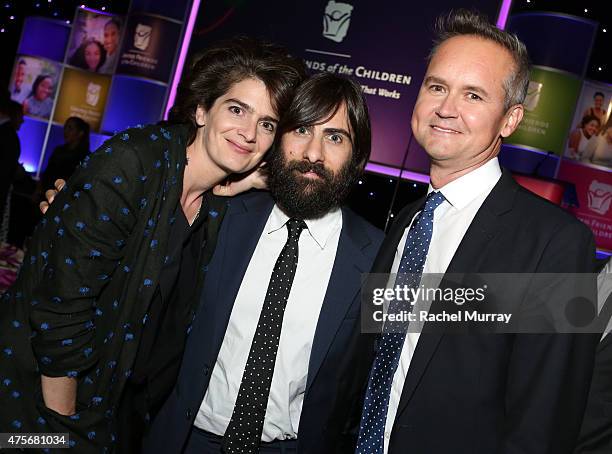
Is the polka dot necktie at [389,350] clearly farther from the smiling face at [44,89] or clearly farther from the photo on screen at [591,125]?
the smiling face at [44,89]

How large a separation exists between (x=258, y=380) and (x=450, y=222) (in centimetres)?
95

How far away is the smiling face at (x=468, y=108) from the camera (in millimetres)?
1905

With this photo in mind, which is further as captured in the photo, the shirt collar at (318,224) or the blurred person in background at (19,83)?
the blurred person in background at (19,83)

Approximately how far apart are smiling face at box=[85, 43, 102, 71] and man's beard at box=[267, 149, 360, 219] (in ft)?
22.1

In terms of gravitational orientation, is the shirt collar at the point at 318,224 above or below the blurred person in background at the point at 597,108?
below

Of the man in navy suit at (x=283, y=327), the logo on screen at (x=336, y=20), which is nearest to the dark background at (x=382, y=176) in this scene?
the logo on screen at (x=336, y=20)

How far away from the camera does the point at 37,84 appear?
9.50 m

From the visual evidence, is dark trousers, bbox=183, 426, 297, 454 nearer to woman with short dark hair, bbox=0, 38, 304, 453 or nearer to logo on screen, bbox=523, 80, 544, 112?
woman with short dark hair, bbox=0, 38, 304, 453

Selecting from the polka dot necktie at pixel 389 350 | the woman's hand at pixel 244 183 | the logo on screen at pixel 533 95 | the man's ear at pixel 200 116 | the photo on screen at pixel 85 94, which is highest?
the logo on screen at pixel 533 95

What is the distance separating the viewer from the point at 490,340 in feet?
5.48

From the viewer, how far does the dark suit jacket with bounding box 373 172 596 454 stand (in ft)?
4.99

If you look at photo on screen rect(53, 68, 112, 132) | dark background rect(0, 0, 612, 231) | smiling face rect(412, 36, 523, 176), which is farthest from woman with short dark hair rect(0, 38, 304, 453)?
photo on screen rect(53, 68, 112, 132)

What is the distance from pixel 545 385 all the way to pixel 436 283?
1.52 feet

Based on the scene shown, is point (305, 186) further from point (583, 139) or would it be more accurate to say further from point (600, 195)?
point (600, 195)
